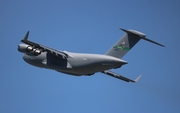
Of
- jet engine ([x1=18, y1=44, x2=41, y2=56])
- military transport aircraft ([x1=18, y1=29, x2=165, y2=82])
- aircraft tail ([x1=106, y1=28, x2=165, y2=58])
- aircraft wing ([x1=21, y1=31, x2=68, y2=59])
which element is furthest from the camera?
jet engine ([x1=18, y1=44, x2=41, y2=56])

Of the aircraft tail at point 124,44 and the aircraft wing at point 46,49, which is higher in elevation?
the aircraft tail at point 124,44

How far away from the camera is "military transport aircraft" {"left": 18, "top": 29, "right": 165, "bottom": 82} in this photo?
2402cm

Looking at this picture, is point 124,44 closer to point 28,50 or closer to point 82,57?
point 82,57

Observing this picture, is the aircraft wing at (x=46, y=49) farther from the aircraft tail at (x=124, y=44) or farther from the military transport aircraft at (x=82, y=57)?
the aircraft tail at (x=124, y=44)

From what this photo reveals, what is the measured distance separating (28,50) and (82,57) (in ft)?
10.1

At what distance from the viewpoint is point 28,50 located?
25.1m

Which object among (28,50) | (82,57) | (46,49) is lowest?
(28,50)

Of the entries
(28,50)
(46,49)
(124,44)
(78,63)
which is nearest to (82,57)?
(78,63)

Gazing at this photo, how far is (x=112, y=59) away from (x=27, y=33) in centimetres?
474

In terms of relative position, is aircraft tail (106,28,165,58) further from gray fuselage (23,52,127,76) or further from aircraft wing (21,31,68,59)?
aircraft wing (21,31,68,59)

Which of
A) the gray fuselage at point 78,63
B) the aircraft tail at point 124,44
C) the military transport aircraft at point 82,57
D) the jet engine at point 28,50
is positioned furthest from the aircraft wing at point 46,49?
the aircraft tail at point 124,44

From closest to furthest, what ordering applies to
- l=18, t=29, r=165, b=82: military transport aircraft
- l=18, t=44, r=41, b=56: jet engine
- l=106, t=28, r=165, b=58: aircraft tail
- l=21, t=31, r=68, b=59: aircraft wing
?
l=21, t=31, r=68, b=59: aircraft wing, l=18, t=29, r=165, b=82: military transport aircraft, l=106, t=28, r=165, b=58: aircraft tail, l=18, t=44, r=41, b=56: jet engine

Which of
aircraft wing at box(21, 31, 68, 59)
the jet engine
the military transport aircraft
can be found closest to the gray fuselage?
the military transport aircraft

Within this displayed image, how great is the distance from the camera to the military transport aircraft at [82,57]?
24.0 metres
